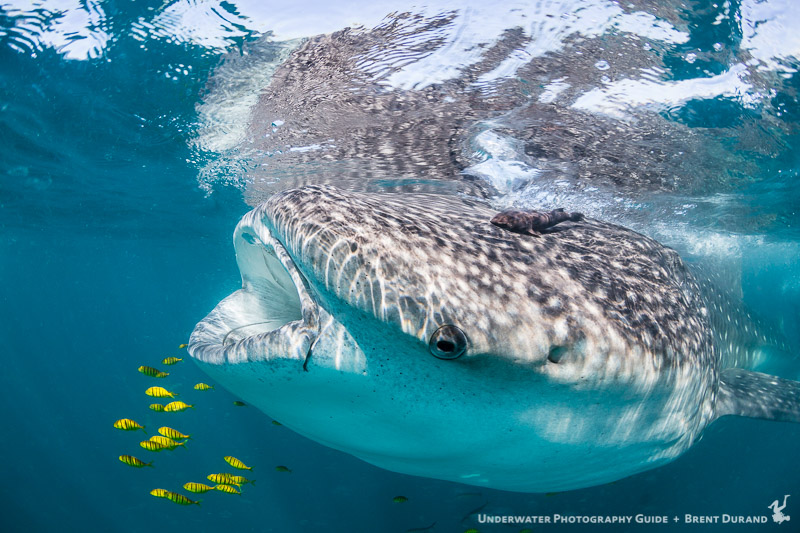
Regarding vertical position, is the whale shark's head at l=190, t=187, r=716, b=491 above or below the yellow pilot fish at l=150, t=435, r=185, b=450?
above

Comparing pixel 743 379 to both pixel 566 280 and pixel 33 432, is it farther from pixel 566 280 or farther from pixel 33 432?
pixel 33 432

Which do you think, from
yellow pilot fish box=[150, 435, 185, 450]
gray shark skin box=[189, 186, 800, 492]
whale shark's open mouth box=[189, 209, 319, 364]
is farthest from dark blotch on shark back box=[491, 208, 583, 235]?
yellow pilot fish box=[150, 435, 185, 450]

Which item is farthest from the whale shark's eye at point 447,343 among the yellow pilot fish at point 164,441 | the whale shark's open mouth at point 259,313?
the yellow pilot fish at point 164,441

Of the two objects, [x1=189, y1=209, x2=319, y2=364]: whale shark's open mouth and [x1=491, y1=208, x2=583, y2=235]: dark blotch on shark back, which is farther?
[x1=491, y1=208, x2=583, y2=235]: dark blotch on shark back

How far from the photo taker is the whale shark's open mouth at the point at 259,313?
1962 mm

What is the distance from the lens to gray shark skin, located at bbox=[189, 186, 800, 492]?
1.91m

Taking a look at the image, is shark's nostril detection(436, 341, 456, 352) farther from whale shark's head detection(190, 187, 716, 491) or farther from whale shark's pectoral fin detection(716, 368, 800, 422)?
whale shark's pectoral fin detection(716, 368, 800, 422)

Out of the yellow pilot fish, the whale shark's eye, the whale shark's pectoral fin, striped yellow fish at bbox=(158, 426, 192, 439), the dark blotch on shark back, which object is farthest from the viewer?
striped yellow fish at bbox=(158, 426, 192, 439)

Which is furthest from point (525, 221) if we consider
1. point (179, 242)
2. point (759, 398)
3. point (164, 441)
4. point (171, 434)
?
point (179, 242)

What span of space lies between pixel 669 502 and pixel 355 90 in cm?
2133

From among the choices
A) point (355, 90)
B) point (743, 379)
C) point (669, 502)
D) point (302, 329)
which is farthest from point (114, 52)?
point (669, 502)

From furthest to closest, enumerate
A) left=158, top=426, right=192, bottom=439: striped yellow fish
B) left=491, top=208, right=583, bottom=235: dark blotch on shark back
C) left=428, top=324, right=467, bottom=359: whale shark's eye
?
1. left=158, top=426, right=192, bottom=439: striped yellow fish
2. left=491, top=208, right=583, bottom=235: dark blotch on shark back
3. left=428, top=324, right=467, bottom=359: whale shark's eye

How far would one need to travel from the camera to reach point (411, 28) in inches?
192

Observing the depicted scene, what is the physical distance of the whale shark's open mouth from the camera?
1.96m
